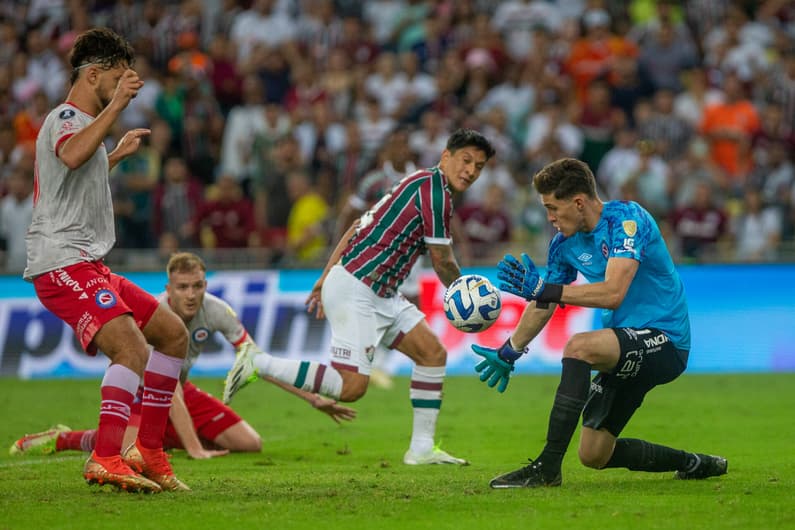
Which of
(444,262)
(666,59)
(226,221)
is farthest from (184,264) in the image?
(666,59)

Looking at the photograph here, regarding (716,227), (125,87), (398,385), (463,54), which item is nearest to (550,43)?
(463,54)

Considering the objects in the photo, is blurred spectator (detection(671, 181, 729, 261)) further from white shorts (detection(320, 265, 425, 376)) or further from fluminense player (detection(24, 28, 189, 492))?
fluminense player (detection(24, 28, 189, 492))

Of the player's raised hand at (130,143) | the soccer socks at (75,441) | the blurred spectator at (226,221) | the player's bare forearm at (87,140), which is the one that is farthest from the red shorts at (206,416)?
the blurred spectator at (226,221)

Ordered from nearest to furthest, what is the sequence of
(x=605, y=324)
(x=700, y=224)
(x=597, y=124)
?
(x=605, y=324), (x=700, y=224), (x=597, y=124)

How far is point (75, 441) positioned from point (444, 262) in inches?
140

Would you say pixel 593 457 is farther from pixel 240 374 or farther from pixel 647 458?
pixel 240 374

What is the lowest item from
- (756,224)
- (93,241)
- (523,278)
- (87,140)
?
(93,241)

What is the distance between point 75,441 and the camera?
10.2 m

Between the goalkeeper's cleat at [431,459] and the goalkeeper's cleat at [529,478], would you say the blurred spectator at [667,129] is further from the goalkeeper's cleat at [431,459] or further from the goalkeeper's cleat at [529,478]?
the goalkeeper's cleat at [529,478]

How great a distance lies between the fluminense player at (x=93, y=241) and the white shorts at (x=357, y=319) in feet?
6.66

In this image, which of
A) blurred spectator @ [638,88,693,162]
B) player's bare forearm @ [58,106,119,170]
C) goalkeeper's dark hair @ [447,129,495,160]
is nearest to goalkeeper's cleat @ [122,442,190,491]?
player's bare forearm @ [58,106,119,170]

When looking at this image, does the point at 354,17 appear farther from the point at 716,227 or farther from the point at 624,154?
the point at 716,227

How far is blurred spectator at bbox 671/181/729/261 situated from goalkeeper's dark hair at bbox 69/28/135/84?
11966 millimetres

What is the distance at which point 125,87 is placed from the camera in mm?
7301
